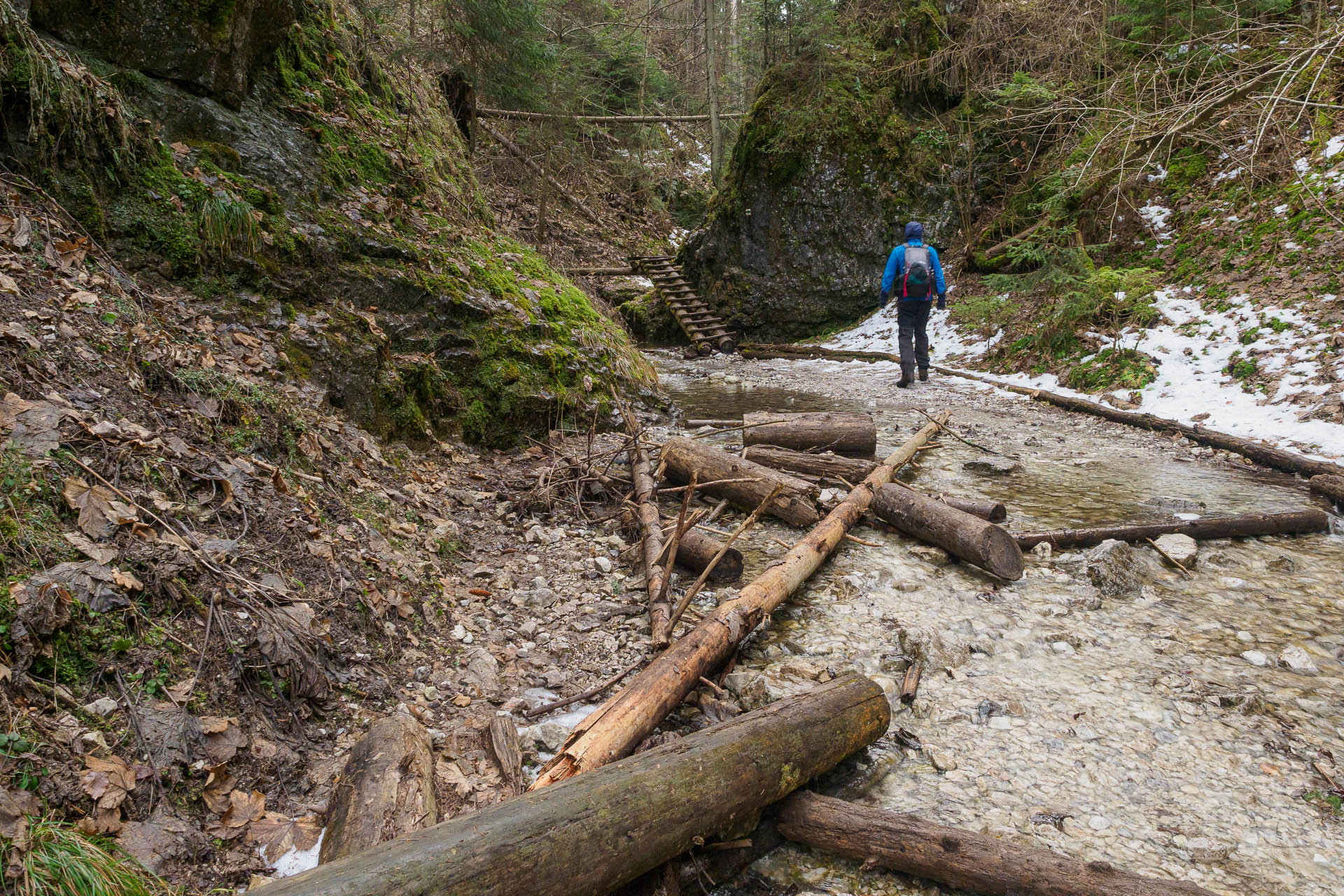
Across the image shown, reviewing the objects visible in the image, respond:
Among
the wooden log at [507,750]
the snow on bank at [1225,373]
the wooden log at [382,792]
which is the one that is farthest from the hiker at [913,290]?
the wooden log at [382,792]

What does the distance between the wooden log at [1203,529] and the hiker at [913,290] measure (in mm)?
6894

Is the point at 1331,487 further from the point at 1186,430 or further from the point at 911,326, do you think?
the point at 911,326

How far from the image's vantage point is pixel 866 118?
1784cm

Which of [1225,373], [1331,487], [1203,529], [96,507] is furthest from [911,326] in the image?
[96,507]

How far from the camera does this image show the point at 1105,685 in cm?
363

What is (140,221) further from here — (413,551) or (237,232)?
(413,551)

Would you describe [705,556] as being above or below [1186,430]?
above

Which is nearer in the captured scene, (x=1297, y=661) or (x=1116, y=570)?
(x=1297, y=661)

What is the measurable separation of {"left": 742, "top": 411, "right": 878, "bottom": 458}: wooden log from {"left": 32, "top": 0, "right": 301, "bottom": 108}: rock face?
20.2 feet

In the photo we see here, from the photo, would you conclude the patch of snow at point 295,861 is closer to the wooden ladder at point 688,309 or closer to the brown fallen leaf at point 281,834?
the brown fallen leaf at point 281,834

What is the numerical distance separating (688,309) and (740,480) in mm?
13925

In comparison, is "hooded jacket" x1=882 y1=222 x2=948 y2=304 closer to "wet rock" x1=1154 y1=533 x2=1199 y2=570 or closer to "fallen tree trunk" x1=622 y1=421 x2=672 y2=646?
"fallen tree trunk" x1=622 y1=421 x2=672 y2=646

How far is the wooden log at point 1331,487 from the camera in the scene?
581cm

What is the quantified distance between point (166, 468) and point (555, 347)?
5.32 m
